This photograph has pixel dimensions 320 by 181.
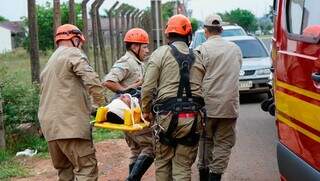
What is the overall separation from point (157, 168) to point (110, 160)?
8.97ft

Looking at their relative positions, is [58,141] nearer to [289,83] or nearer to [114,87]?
[114,87]

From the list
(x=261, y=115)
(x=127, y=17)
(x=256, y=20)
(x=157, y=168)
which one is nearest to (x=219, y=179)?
(x=157, y=168)

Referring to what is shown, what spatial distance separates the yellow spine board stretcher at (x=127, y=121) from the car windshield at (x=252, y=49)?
896cm

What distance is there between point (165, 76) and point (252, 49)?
9.43 metres

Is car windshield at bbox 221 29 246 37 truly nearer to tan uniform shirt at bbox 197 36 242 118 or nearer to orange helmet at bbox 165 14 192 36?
tan uniform shirt at bbox 197 36 242 118

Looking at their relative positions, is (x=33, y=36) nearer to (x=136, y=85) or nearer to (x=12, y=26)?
(x=136, y=85)

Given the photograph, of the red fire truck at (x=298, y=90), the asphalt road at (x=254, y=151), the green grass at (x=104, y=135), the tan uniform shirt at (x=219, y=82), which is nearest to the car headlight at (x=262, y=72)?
the asphalt road at (x=254, y=151)

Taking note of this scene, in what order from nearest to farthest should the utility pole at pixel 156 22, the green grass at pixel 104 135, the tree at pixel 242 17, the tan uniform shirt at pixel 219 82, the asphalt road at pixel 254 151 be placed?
the tan uniform shirt at pixel 219 82 → the asphalt road at pixel 254 151 → the green grass at pixel 104 135 → the utility pole at pixel 156 22 → the tree at pixel 242 17

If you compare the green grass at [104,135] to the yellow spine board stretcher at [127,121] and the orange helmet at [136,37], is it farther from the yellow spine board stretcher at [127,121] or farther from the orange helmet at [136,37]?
the yellow spine board stretcher at [127,121]

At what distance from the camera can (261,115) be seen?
1155cm

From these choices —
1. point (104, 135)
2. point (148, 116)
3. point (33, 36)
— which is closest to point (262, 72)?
point (104, 135)

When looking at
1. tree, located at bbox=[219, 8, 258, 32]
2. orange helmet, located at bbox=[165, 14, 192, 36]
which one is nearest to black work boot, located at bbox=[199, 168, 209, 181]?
orange helmet, located at bbox=[165, 14, 192, 36]

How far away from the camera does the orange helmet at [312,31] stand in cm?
335

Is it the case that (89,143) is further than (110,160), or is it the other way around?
(110,160)
